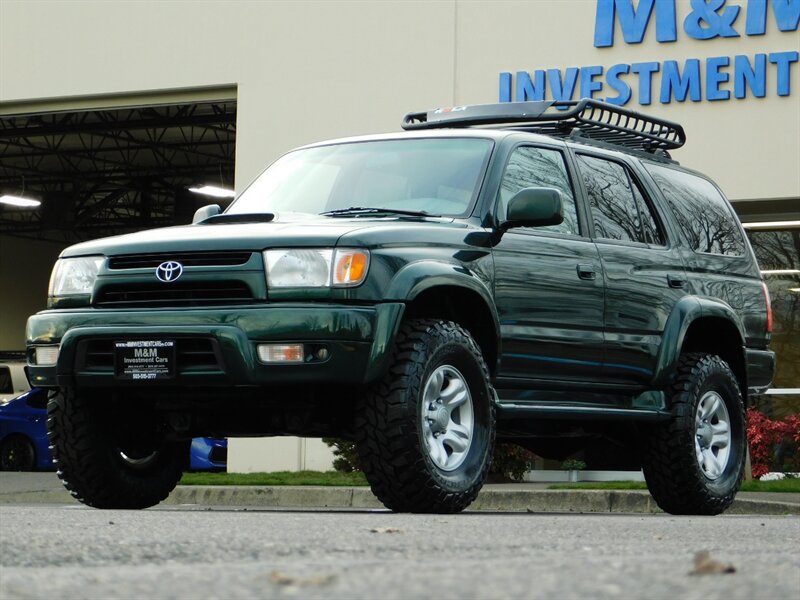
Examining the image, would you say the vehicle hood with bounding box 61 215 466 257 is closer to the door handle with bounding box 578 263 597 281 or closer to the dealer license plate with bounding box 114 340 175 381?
the dealer license plate with bounding box 114 340 175 381

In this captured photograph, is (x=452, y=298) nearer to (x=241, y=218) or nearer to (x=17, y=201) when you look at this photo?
(x=241, y=218)

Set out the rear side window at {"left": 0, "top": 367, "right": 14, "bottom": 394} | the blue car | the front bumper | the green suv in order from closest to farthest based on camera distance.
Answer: the front bumper
the green suv
the blue car
the rear side window at {"left": 0, "top": 367, "right": 14, "bottom": 394}

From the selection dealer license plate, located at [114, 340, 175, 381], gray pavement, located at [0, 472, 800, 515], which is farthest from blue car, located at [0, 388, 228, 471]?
dealer license plate, located at [114, 340, 175, 381]

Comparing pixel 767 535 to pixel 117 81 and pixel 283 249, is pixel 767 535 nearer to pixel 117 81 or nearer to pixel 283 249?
pixel 283 249

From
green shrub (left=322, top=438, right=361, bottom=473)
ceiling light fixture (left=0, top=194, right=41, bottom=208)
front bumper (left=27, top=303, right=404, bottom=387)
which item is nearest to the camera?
front bumper (left=27, top=303, right=404, bottom=387)

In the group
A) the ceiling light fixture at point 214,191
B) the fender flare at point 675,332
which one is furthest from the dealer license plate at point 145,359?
the ceiling light fixture at point 214,191

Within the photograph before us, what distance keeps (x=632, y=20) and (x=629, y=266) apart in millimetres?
9410

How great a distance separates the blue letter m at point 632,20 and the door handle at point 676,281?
28.6 ft

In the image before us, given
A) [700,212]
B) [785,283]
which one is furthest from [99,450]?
[785,283]

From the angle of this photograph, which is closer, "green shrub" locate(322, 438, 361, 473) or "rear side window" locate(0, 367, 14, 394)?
"green shrub" locate(322, 438, 361, 473)

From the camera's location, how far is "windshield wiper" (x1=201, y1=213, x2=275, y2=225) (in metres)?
7.73

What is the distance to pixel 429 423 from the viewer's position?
7.24m

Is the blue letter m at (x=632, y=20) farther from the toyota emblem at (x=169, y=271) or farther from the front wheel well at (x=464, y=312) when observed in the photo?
the toyota emblem at (x=169, y=271)

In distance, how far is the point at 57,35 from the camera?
2122cm
